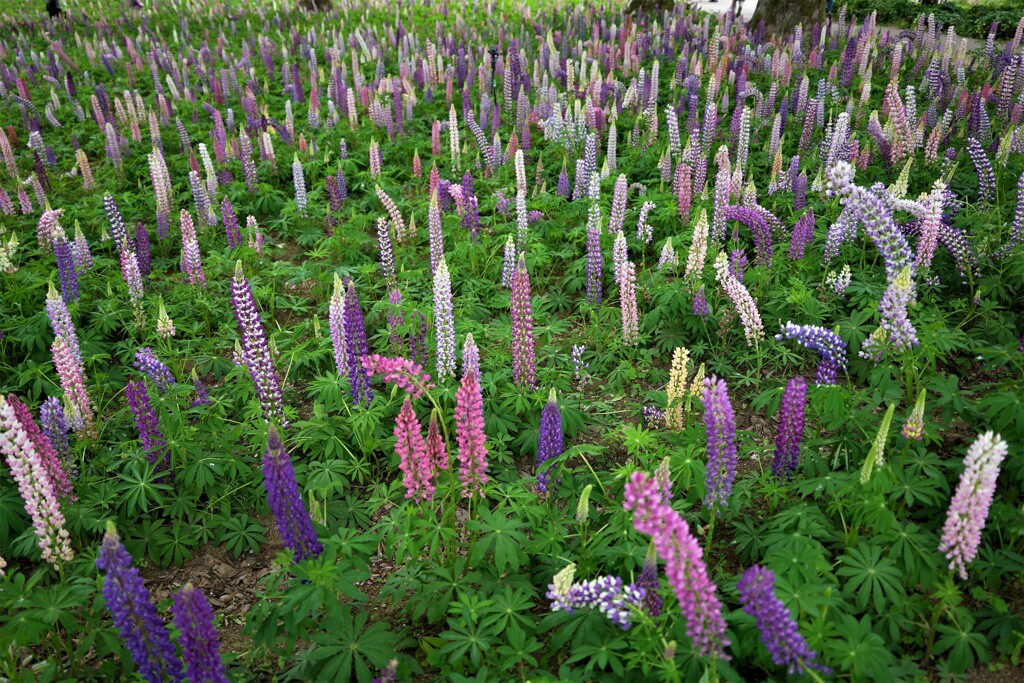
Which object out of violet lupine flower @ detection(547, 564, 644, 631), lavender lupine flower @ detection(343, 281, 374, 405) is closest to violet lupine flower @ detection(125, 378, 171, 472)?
lavender lupine flower @ detection(343, 281, 374, 405)

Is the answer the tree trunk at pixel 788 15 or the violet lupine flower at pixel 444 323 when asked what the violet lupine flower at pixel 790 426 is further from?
the tree trunk at pixel 788 15

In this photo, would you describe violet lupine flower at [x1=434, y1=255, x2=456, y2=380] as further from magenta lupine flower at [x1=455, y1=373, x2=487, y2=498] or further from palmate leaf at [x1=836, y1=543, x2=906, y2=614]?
palmate leaf at [x1=836, y1=543, x2=906, y2=614]

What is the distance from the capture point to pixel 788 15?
49.4 feet

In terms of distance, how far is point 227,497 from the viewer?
4738mm

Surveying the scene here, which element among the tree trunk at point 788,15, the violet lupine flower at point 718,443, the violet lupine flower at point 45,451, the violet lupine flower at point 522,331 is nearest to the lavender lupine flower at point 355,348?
the violet lupine flower at point 522,331

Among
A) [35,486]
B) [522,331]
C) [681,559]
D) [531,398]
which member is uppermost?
[681,559]

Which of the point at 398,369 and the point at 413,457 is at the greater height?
the point at 398,369

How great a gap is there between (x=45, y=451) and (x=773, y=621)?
4.07 meters

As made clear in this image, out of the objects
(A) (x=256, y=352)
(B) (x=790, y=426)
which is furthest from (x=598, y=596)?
(A) (x=256, y=352)

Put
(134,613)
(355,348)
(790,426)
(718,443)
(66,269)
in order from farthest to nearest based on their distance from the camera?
1. (66,269)
2. (355,348)
3. (790,426)
4. (718,443)
5. (134,613)

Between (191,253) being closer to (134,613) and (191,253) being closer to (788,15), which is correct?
(134,613)

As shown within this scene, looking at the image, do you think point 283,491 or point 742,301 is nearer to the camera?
point 283,491

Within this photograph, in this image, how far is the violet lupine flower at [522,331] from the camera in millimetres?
4922

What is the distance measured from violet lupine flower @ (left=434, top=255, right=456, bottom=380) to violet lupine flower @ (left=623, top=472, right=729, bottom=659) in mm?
2694
